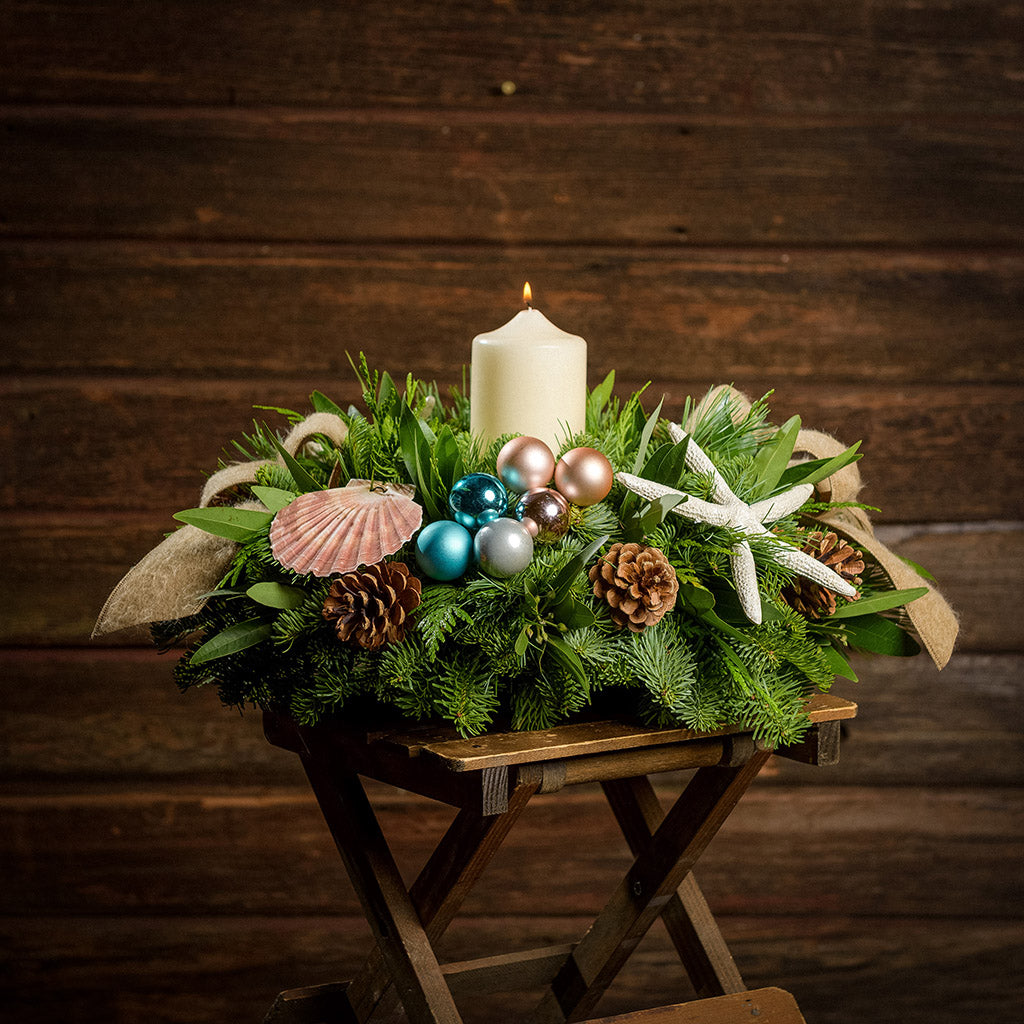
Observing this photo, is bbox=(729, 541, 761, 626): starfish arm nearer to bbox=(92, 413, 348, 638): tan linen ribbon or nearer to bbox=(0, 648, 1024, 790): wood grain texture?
bbox=(92, 413, 348, 638): tan linen ribbon

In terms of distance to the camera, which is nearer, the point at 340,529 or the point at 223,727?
the point at 340,529

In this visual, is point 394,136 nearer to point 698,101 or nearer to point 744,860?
point 698,101

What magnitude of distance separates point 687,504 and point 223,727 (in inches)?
31.7

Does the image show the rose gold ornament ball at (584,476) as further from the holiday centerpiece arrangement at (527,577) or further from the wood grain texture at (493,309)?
the wood grain texture at (493,309)

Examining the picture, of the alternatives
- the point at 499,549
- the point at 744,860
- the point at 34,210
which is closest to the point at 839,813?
the point at 744,860

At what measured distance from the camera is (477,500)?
633 mm

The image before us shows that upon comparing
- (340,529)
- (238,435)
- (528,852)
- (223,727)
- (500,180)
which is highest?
(500,180)

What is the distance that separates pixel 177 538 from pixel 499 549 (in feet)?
0.78

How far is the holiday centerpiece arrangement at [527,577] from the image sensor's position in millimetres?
613

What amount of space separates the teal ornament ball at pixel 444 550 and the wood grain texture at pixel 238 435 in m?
0.65

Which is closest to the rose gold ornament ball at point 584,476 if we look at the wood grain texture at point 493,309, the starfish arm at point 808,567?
the starfish arm at point 808,567

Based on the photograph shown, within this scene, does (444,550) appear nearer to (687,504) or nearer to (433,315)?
(687,504)

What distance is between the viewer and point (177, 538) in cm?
71

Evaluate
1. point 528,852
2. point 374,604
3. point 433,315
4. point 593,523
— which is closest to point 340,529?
point 374,604
